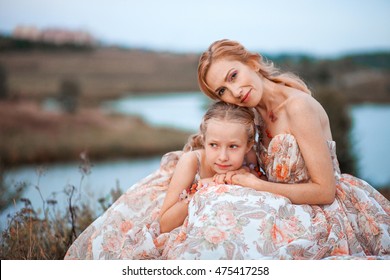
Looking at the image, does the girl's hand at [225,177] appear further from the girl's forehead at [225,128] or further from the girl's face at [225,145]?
the girl's forehead at [225,128]

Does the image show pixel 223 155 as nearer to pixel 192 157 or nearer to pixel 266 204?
pixel 192 157

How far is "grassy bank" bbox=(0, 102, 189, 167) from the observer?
11.6 m

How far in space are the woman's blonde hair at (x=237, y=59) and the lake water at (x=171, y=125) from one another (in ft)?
11.8

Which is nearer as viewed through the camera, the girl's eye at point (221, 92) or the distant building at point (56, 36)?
the girl's eye at point (221, 92)

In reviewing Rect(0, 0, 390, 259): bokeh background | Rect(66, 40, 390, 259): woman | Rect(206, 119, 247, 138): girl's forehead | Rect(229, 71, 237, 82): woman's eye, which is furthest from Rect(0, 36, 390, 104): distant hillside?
Rect(206, 119, 247, 138): girl's forehead

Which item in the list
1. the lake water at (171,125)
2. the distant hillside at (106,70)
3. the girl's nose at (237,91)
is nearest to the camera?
the girl's nose at (237,91)

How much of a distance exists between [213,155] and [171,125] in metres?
10.1

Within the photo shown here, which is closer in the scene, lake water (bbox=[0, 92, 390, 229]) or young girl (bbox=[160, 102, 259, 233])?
young girl (bbox=[160, 102, 259, 233])

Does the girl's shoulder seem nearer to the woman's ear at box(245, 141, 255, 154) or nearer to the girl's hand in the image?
the girl's hand

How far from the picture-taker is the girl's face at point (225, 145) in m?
2.39

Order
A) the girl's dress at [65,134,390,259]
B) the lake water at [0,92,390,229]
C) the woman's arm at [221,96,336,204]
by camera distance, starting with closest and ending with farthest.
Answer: the girl's dress at [65,134,390,259]
the woman's arm at [221,96,336,204]
the lake water at [0,92,390,229]

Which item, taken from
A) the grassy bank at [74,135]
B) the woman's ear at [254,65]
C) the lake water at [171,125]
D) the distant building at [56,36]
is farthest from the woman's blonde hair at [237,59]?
the grassy bank at [74,135]

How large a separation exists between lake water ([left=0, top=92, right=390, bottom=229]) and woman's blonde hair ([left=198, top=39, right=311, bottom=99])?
3.61 m
